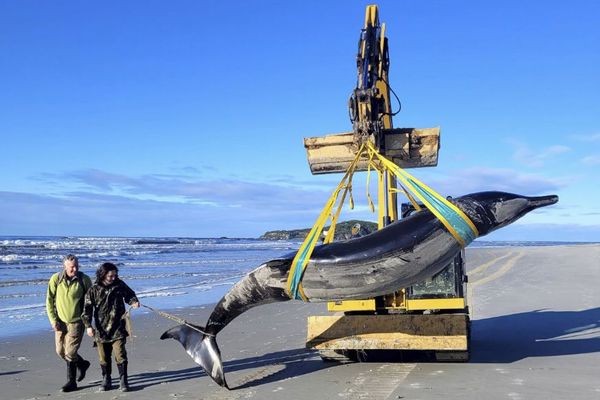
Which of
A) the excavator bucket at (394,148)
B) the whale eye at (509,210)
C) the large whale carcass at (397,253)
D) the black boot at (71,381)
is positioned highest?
the excavator bucket at (394,148)

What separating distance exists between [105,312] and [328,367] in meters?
3.26

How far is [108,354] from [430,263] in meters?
4.28

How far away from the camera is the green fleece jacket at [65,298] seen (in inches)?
336

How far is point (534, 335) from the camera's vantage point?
11875mm

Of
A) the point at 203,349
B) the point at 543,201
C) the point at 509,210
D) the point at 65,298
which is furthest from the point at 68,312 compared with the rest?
the point at 543,201

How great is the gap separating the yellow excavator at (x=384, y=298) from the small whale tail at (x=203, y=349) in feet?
5.45

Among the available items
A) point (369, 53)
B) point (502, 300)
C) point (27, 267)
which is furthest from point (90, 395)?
point (27, 267)

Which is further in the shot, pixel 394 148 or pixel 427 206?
pixel 394 148

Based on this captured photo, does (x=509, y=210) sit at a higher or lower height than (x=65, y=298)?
higher

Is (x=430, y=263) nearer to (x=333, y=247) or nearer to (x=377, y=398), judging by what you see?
(x=333, y=247)

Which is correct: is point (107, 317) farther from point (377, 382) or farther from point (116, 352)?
point (377, 382)

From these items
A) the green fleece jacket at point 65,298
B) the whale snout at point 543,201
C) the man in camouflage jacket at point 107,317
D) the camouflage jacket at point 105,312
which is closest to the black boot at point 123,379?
the man in camouflage jacket at point 107,317

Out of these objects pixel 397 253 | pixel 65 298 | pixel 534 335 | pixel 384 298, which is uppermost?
pixel 397 253

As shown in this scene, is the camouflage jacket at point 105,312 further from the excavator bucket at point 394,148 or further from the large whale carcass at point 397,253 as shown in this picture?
the excavator bucket at point 394,148
